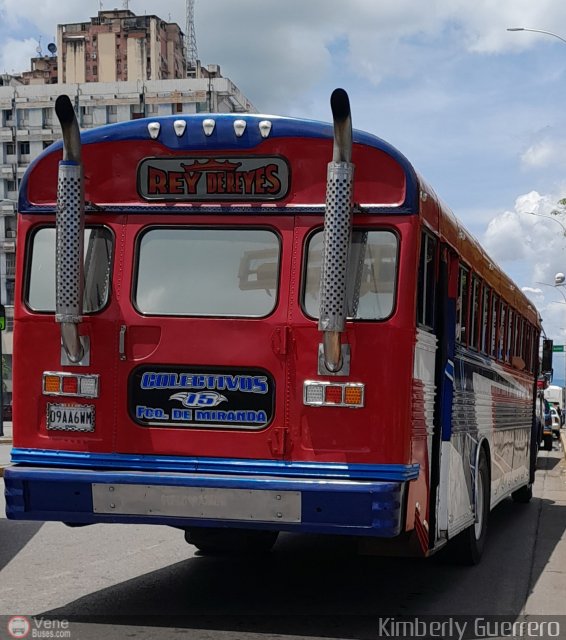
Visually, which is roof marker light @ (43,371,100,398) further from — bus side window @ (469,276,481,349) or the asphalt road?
bus side window @ (469,276,481,349)

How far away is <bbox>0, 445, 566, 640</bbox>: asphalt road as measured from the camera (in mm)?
7348

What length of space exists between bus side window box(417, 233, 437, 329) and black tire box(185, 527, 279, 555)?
Answer: 2311 mm

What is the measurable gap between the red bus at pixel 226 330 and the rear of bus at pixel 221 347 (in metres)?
0.01

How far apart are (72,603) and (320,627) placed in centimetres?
182

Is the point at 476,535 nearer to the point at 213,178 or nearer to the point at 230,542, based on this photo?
the point at 230,542

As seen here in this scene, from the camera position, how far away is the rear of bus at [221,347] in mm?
7098

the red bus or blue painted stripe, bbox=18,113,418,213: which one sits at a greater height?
blue painted stripe, bbox=18,113,418,213

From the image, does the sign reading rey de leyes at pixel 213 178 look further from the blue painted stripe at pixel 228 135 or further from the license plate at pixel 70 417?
the license plate at pixel 70 417

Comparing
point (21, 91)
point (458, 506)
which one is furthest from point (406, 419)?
point (21, 91)

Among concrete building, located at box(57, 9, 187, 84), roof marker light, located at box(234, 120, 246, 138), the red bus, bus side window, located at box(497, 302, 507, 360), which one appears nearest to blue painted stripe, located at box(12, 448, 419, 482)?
the red bus

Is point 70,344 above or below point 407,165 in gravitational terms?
below

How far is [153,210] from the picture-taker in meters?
7.59

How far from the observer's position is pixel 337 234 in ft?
22.9

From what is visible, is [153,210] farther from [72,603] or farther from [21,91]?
[21,91]
